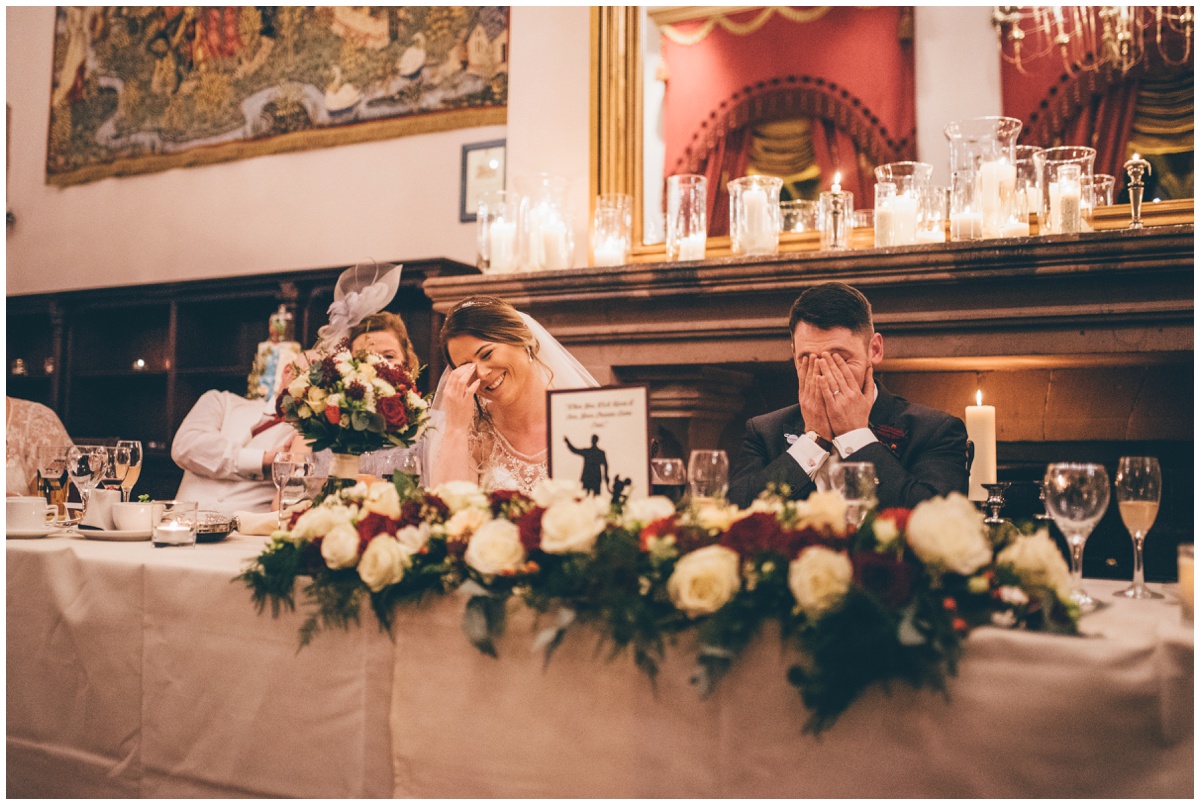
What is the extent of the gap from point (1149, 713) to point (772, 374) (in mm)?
2355

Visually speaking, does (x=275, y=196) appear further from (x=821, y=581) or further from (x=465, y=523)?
(x=821, y=581)

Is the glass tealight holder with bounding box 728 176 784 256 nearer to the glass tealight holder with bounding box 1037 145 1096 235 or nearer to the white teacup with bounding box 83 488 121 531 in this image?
the glass tealight holder with bounding box 1037 145 1096 235

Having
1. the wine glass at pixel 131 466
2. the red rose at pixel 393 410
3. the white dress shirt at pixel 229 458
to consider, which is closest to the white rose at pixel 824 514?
the red rose at pixel 393 410

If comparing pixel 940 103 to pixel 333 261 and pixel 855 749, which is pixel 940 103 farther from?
pixel 333 261

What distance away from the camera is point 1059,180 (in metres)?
2.60

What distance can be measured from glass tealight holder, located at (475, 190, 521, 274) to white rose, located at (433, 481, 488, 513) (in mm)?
1902

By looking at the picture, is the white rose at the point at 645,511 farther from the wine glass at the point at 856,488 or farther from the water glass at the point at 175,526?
the water glass at the point at 175,526

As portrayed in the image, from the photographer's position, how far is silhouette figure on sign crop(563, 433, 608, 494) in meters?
1.41

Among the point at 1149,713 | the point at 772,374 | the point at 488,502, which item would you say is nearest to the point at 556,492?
the point at 488,502

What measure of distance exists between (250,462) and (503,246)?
1166 mm

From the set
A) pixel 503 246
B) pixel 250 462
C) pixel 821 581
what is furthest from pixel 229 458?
pixel 821 581

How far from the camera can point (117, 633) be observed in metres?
1.50

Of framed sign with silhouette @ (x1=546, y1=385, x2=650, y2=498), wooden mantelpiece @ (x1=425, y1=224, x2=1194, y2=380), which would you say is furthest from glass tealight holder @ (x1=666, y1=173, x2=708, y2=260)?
framed sign with silhouette @ (x1=546, y1=385, x2=650, y2=498)

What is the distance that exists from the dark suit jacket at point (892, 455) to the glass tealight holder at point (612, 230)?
974 millimetres
